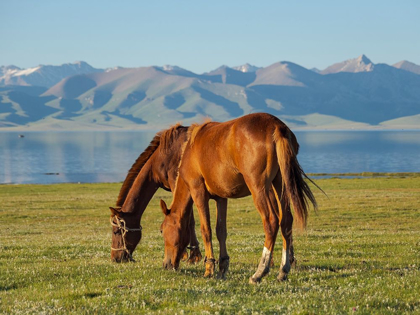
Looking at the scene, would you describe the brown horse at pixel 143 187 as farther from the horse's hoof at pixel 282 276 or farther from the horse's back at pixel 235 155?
the horse's hoof at pixel 282 276

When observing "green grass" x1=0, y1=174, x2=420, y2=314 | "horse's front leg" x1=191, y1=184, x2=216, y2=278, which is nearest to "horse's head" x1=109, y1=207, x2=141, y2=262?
"green grass" x1=0, y1=174, x2=420, y2=314

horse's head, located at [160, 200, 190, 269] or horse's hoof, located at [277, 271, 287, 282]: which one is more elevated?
horse's head, located at [160, 200, 190, 269]

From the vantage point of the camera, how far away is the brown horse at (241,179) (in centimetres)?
1023

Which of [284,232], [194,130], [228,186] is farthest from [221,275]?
[194,130]

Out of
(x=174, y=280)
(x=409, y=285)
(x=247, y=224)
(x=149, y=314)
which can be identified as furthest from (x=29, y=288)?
(x=247, y=224)

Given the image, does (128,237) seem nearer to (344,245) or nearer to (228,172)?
(228,172)

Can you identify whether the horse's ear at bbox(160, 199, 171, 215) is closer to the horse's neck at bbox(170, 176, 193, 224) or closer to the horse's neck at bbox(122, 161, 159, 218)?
the horse's neck at bbox(170, 176, 193, 224)

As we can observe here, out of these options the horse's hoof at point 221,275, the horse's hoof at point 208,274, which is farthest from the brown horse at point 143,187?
the horse's hoof at point 221,275

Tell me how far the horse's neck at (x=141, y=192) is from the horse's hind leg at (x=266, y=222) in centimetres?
468

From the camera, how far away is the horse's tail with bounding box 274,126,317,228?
33.1 ft

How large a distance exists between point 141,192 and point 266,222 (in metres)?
4.90

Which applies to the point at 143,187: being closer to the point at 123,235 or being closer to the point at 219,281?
the point at 123,235

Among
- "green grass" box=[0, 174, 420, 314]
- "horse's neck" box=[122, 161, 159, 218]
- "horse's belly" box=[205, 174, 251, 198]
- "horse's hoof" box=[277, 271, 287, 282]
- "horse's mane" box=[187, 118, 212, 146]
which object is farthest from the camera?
"horse's neck" box=[122, 161, 159, 218]

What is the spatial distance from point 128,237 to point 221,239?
331 centimetres
